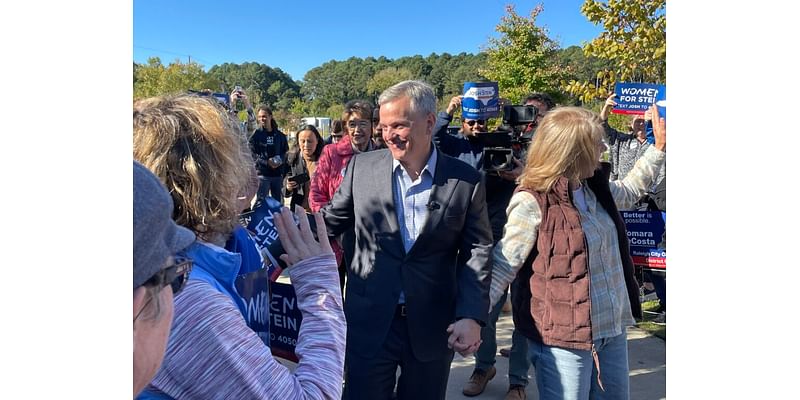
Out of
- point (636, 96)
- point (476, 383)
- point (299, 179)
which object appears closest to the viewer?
point (476, 383)

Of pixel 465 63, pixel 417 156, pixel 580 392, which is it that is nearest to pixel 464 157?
pixel 417 156

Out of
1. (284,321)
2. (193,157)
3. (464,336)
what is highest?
(193,157)

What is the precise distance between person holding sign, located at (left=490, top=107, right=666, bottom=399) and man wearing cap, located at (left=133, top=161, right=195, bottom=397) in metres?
1.68

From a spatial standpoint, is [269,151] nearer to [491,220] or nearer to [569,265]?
[491,220]

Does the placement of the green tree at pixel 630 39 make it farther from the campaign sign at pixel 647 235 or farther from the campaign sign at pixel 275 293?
the campaign sign at pixel 275 293

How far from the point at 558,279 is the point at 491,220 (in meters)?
1.42

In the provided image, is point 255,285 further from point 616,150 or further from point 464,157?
point 616,150

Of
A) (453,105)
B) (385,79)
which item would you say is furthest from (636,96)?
(385,79)

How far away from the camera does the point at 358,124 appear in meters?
4.84

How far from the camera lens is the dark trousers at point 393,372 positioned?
2.55 meters

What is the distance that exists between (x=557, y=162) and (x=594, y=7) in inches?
263

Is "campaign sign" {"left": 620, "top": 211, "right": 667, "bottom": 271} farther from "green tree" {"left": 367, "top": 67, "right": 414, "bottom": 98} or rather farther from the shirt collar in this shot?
"green tree" {"left": 367, "top": 67, "right": 414, "bottom": 98}

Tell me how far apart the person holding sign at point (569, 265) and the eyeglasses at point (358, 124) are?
8.08 feet

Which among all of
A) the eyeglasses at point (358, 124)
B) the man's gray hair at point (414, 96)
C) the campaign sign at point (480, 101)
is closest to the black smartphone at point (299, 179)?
the eyeglasses at point (358, 124)
